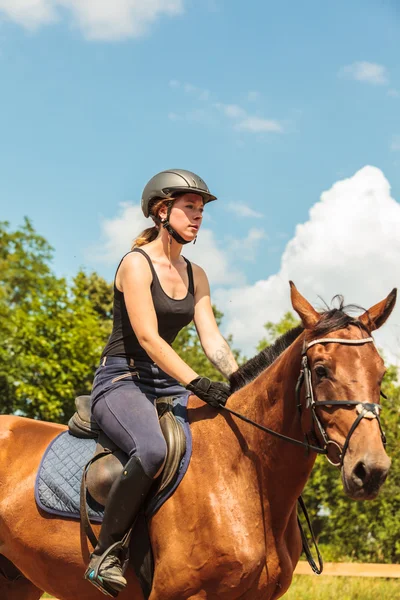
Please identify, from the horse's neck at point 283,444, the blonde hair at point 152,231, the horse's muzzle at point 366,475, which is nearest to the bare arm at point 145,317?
the blonde hair at point 152,231

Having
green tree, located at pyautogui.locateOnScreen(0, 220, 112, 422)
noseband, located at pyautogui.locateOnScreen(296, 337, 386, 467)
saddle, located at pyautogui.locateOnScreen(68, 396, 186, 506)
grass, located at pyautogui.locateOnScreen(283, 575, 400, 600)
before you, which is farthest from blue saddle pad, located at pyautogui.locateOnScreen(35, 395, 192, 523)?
green tree, located at pyautogui.locateOnScreen(0, 220, 112, 422)

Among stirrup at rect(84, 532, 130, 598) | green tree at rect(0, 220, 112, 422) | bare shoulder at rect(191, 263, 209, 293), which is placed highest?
green tree at rect(0, 220, 112, 422)

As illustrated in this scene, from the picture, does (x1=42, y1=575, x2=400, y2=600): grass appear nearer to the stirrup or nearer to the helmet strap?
the stirrup

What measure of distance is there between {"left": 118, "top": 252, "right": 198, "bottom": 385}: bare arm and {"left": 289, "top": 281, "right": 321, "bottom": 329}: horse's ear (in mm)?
795

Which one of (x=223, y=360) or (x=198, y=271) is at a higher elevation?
(x=198, y=271)

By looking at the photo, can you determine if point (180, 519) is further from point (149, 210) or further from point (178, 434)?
point (149, 210)

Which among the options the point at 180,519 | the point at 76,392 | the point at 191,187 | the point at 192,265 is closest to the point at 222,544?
the point at 180,519

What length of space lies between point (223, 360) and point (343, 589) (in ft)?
19.2

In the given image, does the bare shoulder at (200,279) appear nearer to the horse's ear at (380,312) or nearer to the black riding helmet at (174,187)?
the black riding helmet at (174,187)

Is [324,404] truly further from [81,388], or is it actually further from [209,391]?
[81,388]

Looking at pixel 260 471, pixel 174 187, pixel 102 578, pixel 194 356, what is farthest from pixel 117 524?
pixel 194 356

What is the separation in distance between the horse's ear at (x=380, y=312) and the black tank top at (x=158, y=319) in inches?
51.2

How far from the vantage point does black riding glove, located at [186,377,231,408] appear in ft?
15.7

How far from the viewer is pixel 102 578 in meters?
4.63
